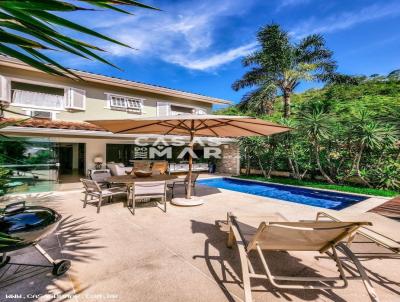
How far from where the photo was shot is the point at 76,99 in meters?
12.5

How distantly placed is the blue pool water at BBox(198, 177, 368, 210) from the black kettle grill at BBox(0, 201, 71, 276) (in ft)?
31.1

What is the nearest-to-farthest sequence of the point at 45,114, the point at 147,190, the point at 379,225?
1. the point at 379,225
2. the point at 147,190
3. the point at 45,114

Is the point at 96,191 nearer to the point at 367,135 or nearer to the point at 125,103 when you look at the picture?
the point at 125,103

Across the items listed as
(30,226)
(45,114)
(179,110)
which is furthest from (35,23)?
(179,110)

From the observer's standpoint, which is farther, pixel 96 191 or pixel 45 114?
pixel 45 114

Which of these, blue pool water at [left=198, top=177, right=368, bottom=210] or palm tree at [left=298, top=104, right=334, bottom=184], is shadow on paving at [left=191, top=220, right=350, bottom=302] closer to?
blue pool water at [left=198, top=177, right=368, bottom=210]

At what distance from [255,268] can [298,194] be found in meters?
9.28

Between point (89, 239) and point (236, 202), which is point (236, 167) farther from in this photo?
point (89, 239)

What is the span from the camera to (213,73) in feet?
112

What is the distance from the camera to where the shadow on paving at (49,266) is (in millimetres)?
3088

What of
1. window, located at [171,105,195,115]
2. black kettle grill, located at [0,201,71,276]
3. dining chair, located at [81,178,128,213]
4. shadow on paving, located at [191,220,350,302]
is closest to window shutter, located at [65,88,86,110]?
window, located at [171,105,195,115]

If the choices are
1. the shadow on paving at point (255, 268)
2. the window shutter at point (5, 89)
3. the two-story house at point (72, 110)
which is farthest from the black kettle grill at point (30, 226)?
the window shutter at point (5, 89)

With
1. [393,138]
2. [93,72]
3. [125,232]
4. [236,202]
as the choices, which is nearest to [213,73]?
[93,72]

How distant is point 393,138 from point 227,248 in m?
11.7
